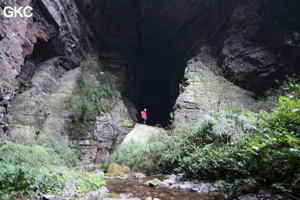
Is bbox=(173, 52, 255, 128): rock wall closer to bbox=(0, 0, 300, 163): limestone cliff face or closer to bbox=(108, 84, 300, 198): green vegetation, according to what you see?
bbox=(0, 0, 300, 163): limestone cliff face

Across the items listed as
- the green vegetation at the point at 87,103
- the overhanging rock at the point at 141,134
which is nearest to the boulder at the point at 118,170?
the overhanging rock at the point at 141,134

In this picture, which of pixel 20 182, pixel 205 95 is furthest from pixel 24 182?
pixel 205 95

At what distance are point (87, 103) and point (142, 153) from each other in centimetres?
519

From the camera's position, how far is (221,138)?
586cm

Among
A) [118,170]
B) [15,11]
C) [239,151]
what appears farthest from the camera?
[118,170]

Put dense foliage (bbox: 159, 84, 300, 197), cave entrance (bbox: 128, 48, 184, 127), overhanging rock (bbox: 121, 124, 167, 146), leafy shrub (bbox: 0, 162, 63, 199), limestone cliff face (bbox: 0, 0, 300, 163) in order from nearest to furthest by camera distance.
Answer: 1. leafy shrub (bbox: 0, 162, 63, 199)
2. dense foliage (bbox: 159, 84, 300, 197)
3. limestone cliff face (bbox: 0, 0, 300, 163)
4. overhanging rock (bbox: 121, 124, 167, 146)
5. cave entrance (bbox: 128, 48, 184, 127)

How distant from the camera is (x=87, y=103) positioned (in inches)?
465

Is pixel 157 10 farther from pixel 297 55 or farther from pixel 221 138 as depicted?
pixel 221 138

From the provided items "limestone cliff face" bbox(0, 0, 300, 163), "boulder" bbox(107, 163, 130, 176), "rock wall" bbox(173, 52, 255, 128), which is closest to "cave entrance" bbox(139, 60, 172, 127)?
"limestone cliff face" bbox(0, 0, 300, 163)

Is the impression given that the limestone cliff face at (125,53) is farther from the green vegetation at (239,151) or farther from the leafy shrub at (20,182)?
the leafy shrub at (20,182)

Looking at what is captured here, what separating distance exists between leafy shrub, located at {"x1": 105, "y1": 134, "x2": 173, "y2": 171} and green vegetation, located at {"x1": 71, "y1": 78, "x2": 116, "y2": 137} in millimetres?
2786

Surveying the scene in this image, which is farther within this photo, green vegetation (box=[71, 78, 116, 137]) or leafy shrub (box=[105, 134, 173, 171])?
green vegetation (box=[71, 78, 116, 137])

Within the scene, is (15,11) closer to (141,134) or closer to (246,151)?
(141,134)

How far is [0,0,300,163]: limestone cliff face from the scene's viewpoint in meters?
9.70
